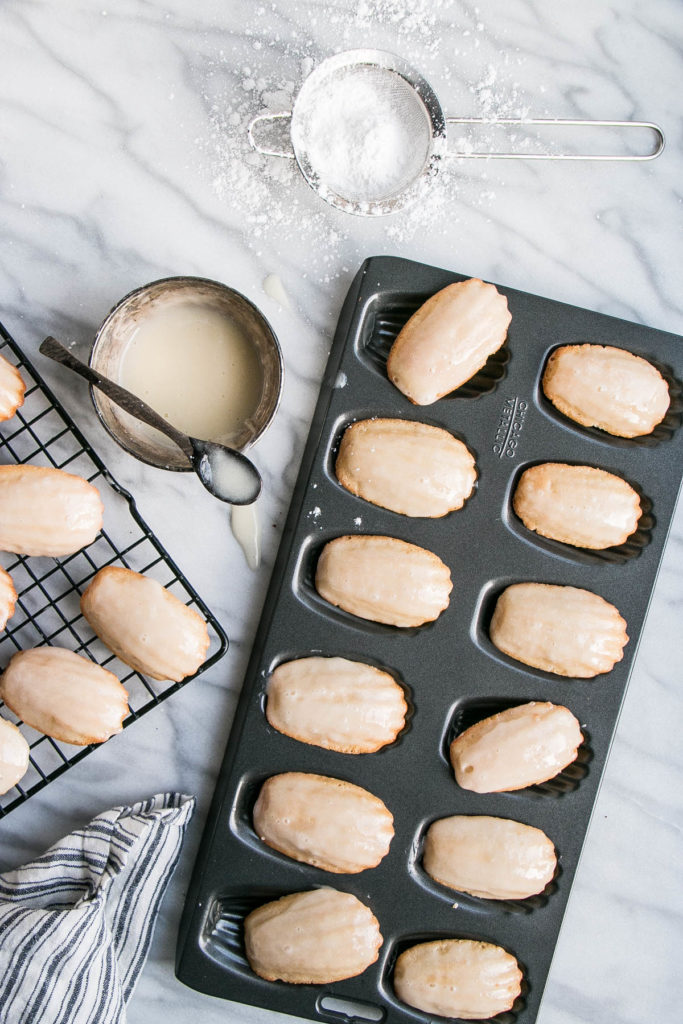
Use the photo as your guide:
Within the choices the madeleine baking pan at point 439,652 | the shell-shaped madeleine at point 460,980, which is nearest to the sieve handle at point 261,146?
the madeleine baking pan at point 439,652

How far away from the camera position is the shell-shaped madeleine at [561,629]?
1.16m

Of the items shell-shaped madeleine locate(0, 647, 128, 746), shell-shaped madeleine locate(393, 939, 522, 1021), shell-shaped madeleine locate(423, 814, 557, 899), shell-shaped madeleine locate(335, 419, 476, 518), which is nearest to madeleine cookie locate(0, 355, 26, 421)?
shell-shaped madeleine locate(0, 647, 128, 746)

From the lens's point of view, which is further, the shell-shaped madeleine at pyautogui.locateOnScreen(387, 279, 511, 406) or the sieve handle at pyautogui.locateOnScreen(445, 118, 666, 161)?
the sieve handle at pyautogui.locateOnScreen(445, 118, 666, 161)

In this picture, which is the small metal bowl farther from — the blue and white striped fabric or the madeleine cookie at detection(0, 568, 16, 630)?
the blue and white striped fabric

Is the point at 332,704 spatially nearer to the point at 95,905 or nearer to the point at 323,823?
the point at 323,823

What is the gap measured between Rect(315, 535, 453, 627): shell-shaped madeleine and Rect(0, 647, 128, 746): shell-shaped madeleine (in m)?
0.32

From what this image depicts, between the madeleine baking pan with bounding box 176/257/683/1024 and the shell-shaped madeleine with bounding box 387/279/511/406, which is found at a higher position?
the shell-shaped madeleine with bounding box 387/279/511/406

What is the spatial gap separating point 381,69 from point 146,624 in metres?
0.85

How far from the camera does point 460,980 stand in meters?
1.14

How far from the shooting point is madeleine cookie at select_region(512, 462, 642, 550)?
3.84ft

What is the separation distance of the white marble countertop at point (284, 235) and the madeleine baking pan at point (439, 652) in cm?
10

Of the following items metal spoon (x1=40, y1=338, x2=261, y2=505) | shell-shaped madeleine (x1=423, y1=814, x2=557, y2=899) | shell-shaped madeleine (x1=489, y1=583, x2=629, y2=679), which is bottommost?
shell-shaped madeleine (x1=423, y1=814, x2=557, y2=899)

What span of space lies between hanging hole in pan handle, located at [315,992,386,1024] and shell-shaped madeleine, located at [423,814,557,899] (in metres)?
0.21

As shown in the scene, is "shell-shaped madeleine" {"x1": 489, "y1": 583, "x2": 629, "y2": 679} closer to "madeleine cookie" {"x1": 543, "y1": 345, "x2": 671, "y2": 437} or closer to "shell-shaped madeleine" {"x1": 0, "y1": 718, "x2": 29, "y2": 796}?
"madeleine cookie" {"x1": 543, "y1": 345, "x2": 671, "y2": 437}
